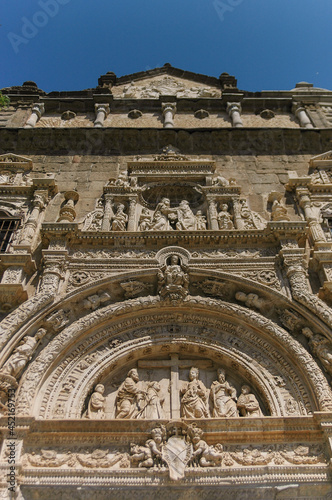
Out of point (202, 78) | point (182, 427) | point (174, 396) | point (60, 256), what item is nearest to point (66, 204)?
point (60, 256)

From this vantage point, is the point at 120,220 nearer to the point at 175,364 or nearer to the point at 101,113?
the point at 175,364

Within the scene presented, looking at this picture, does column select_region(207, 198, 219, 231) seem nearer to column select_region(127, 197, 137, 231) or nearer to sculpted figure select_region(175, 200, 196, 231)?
sculpted figure select_region(175, 200, 196, 231)

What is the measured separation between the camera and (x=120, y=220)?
10234 millimetres

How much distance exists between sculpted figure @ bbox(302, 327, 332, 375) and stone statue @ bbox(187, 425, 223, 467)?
2.12m

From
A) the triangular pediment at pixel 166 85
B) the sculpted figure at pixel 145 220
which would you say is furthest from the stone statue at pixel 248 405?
the triangular pediment at pixel 166 85

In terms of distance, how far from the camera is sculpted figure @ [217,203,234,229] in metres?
10.1

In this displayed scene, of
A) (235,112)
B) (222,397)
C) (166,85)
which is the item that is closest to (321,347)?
(222,397)

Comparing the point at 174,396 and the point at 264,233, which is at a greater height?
the point at 264,233

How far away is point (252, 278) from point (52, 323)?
3559 mm

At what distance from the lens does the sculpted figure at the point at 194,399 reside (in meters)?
7.49

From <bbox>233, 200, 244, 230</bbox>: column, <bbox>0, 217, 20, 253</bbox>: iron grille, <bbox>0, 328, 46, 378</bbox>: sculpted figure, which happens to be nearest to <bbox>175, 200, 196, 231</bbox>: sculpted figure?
<bbox>233, 200, 244, 230</bbox>: column

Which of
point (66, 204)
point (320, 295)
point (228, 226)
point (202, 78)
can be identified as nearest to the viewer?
point (320, 295)

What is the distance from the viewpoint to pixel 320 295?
8586mm

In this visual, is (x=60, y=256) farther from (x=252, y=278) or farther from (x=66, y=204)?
(x=252, y=278)
